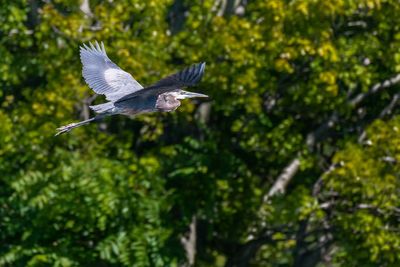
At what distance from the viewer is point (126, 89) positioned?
969 centimetres

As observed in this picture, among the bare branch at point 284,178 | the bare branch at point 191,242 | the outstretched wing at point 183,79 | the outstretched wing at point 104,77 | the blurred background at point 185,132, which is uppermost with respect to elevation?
the outstretched wing at point 183,79

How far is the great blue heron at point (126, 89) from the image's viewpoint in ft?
26.4

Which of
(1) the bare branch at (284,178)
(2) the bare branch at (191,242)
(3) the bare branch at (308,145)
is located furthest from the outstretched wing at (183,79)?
(2) the bare branch at (191,242)

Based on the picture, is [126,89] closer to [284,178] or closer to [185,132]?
[185,132]

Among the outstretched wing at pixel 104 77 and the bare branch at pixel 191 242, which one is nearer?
the outstretched wing at pixel 104 77

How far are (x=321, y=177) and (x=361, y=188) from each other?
0.69 m

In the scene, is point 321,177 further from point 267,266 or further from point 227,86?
point 267,266

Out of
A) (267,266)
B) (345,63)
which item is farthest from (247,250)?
(345,63)

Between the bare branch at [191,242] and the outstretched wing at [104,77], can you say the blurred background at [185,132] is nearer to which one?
the bare branch at [191,242]

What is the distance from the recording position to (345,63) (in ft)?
42.1

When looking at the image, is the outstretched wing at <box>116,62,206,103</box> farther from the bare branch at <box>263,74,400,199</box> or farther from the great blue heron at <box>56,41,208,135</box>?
the bare branch at <box>263,74,400,199</box>

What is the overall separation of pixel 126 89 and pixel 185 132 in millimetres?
4008

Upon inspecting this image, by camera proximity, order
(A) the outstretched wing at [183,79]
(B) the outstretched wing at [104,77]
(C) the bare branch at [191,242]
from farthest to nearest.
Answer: (C) the bare branch at [191,242]
(B) the outstretched wing at [104,77]
(A) the outstretched wing at [183,79]

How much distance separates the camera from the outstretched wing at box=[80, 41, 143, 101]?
968cm
